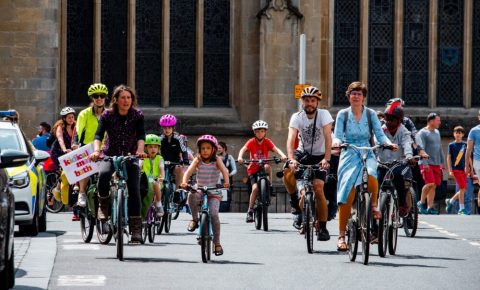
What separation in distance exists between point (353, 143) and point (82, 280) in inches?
140

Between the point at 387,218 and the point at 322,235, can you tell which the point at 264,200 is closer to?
the point at 322,235

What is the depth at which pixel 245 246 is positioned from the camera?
1659cm

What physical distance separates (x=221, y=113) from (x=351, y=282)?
1820cm

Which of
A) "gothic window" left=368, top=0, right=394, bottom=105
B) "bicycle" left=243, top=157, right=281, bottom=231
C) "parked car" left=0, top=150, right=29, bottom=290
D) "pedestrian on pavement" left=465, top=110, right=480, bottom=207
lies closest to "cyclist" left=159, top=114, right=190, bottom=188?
"bicycle" left=243, top=157, right=281, bottom=231

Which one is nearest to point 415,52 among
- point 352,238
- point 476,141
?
point 476,141

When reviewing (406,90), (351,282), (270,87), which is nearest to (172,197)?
(351,282)

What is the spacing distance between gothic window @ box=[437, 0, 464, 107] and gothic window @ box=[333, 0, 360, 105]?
1.64m

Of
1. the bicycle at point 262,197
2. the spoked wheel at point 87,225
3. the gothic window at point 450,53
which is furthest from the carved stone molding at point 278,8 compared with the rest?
the spoked wheel at point 87,225

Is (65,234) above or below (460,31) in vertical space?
below

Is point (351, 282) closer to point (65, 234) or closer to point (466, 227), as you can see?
point (65, 234)

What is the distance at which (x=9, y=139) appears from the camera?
18.0m

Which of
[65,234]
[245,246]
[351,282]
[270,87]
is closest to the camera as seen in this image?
[351,282]

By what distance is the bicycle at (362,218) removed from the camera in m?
13.7

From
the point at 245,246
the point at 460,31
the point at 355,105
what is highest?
the point at 460,31
